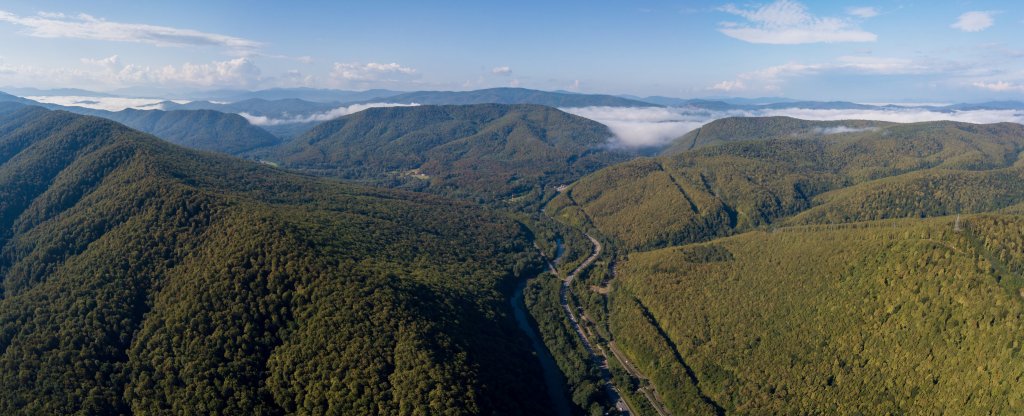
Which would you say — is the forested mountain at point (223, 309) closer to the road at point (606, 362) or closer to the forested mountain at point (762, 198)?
the road at point (606, 362)

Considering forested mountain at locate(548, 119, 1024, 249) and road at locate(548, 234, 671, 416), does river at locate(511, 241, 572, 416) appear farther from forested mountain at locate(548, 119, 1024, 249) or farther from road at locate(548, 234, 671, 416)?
forested mountain at locate(548, 119, 1024, 249)

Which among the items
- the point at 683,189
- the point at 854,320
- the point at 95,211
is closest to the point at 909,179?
the point at 683,189

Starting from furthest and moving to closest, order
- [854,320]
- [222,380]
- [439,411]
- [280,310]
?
[854,320] < [280,310] < [222,380] < [439,411]

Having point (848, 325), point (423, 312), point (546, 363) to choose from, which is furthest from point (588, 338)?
point (848, 325)

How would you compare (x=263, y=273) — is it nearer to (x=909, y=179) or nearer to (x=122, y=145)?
(x=122, y=145)

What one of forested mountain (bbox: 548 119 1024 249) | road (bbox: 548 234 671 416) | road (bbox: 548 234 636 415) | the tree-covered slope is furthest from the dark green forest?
forested mountain (bbox: 548 119 1024 249)

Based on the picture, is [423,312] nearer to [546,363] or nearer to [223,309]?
[546,363]
